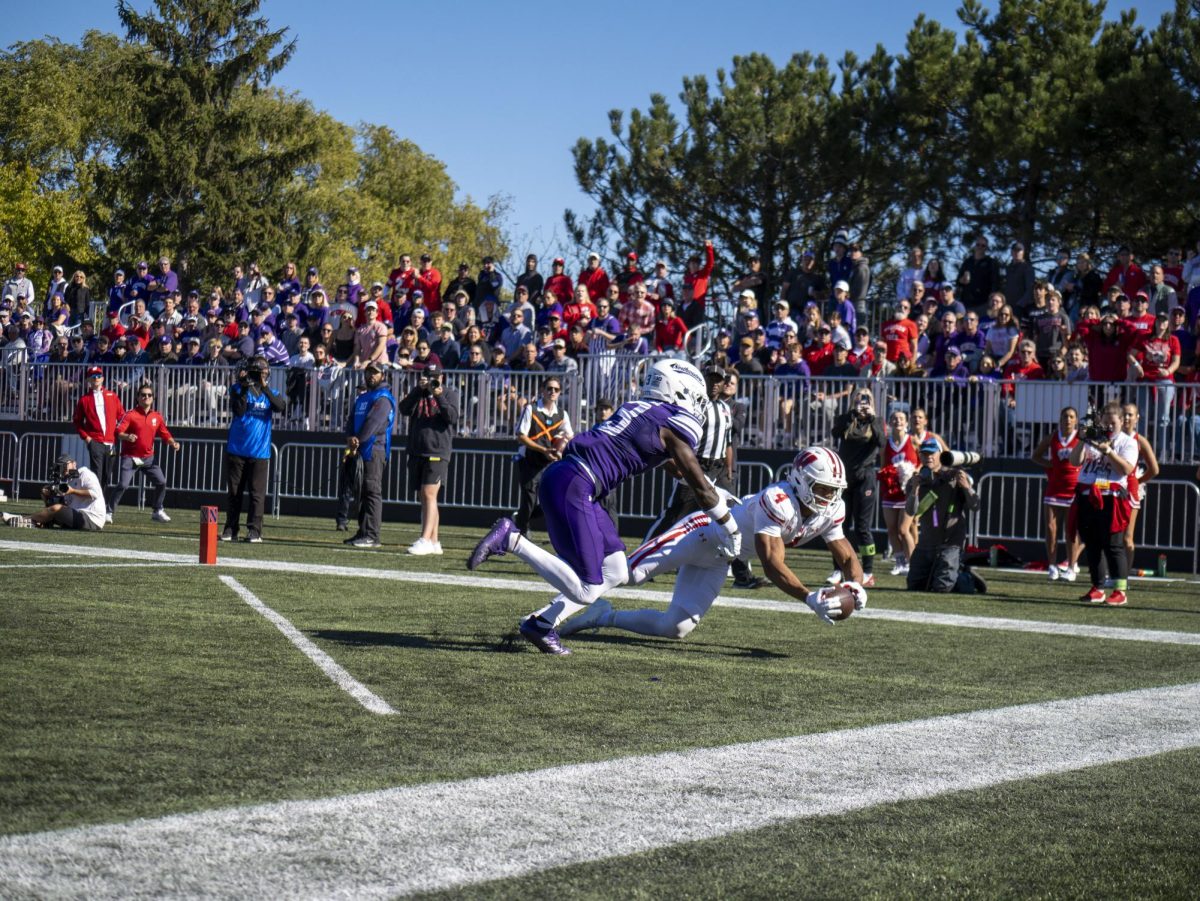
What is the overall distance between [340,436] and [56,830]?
64.9 ft

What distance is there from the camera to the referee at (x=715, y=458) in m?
12.8

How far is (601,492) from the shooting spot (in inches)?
342

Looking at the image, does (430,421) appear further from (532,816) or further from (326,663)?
(532,816)

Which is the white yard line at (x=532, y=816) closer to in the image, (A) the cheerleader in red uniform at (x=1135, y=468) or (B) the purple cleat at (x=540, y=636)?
(B) the purple cleat at (x=540, y=636)

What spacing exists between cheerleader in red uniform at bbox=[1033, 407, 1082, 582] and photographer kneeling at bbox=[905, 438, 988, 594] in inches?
65.3

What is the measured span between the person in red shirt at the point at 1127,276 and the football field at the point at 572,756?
10.9m

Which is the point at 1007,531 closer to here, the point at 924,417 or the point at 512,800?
the point at 924,417

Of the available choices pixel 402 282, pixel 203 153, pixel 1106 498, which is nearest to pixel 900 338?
pixel 1106 498

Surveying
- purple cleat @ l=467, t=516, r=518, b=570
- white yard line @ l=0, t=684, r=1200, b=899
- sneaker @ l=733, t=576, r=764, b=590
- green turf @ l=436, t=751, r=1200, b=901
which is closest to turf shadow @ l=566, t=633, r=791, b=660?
purple cleat @ l=467, t=516, r=518, b=570

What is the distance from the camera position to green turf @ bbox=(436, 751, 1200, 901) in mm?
4133

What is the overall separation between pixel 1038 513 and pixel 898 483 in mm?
3173

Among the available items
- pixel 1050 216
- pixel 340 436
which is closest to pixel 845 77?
pixel 1050 216

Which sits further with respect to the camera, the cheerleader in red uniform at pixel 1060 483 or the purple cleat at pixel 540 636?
the cheerleader in red uniform at pixel 1060 483

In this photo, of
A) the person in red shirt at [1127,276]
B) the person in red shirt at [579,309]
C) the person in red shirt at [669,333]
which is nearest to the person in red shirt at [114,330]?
the person in red shirt at [579,309]
